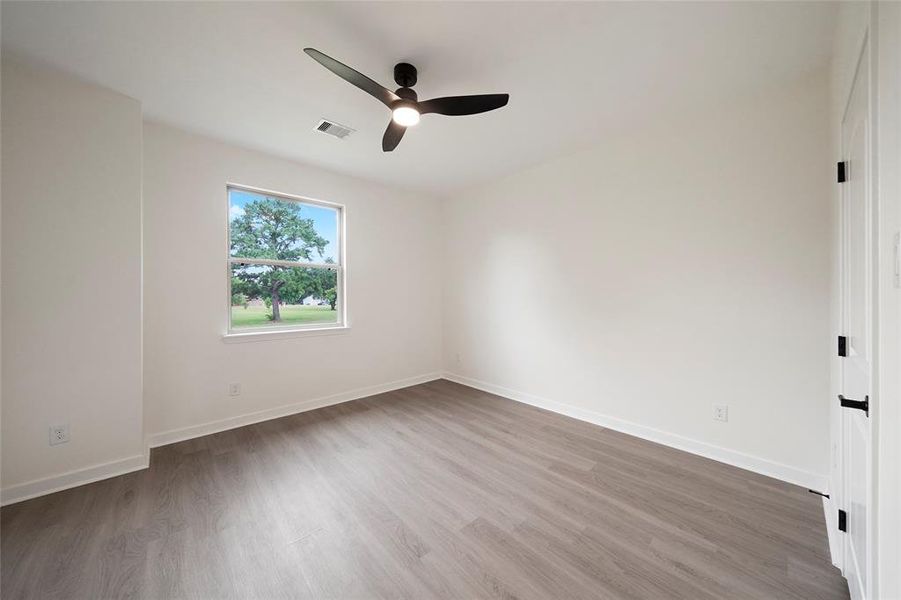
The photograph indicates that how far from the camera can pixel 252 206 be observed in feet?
10.7

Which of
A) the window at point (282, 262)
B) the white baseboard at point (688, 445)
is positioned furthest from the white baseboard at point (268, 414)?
the white baseboard at point (688, 445)

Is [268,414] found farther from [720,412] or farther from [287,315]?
[720,412]

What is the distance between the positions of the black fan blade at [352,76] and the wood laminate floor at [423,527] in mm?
2416

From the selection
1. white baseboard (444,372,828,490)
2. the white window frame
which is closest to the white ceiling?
the white window frame

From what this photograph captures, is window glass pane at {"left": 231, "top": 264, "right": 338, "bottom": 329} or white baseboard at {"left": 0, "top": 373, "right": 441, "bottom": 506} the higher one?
window glass pane at {"left": 231, "top": 264, "right": 338, "bottom": 329}

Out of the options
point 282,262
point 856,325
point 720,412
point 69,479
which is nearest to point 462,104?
point 856,325

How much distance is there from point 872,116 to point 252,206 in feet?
13.2

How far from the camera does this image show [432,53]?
188 centimetres

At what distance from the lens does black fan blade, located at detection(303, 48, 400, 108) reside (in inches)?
60.6

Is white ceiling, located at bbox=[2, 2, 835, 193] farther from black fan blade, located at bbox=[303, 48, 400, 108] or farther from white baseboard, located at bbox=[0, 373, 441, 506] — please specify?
white baseboard, located at bbox=[0, 373, 441, 506]

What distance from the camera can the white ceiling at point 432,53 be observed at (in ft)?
5.29

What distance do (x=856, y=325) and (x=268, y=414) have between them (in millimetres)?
4140

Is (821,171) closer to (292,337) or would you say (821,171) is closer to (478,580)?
(478,580)

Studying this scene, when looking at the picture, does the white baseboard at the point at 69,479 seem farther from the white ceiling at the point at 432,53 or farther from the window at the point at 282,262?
the white ceiling at the point at 432,53
